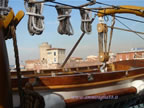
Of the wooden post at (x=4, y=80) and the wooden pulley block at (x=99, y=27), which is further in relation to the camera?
the wooden pulley block at (x=99, y=27)

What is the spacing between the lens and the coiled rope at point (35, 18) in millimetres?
4465

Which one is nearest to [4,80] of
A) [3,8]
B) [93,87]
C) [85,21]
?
[3,8]

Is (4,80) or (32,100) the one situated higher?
(4,80)

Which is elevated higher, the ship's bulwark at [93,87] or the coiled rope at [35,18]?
the coiled rope at [35,18]

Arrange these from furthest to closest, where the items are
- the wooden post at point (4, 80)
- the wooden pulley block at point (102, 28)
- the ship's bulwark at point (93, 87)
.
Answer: the wooden pulley block at point (102, 28), the ship's bulwark at point (93, 87), the wooden post at point (4, 80)

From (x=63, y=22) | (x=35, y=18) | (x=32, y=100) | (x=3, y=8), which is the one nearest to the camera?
(x=32, y=100)

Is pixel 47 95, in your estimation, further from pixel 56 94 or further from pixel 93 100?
pixel 93 100

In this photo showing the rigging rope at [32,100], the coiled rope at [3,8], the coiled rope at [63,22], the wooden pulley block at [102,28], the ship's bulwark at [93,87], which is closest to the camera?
the rigging rope at [32,100]

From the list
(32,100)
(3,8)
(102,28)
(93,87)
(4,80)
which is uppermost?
(3,8)

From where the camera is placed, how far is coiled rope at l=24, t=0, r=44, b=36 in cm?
446

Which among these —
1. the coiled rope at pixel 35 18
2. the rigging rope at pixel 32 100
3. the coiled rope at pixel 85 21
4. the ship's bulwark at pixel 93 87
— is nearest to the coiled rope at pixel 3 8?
the coiled rope at pixel 35 18

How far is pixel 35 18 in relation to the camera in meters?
4.63

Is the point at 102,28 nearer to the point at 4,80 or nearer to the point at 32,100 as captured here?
the point at 32,100

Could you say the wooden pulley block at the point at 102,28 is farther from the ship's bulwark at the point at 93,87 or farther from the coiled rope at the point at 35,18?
the coiled rope at the point at 35,18
